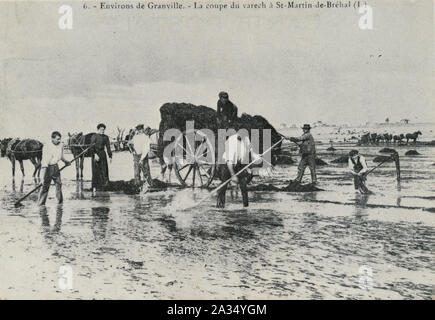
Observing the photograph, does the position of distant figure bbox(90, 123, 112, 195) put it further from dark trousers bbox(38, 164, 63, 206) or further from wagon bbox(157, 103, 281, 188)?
dark trousers bbox(38, 164, 63, 206)

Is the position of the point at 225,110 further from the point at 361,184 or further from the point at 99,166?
the point at 99,166

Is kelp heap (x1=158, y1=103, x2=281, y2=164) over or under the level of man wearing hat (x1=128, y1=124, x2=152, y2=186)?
over

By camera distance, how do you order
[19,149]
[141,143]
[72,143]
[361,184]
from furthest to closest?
→ 1. [19,149]
2. [72,143]
3. [141,143]
4. [361,184]

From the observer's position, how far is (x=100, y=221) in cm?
589

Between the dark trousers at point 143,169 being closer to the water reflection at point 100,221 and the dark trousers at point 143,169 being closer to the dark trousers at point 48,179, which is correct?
the water reflection at point 100,221

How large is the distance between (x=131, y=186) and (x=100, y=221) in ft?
7.70

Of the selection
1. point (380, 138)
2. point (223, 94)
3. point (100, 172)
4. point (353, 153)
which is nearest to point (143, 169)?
point (100, 172)

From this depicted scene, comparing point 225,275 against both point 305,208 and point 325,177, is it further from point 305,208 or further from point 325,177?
point 325,177

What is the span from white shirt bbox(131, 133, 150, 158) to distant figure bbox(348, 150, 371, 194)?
137 inches

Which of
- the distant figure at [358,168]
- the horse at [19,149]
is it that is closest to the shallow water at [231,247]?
the distant figure at [358,168]

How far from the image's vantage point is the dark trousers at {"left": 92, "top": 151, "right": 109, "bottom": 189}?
813cm

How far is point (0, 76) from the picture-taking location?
6531mm

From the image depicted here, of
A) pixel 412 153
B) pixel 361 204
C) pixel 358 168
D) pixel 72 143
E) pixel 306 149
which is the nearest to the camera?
pixel 361 204

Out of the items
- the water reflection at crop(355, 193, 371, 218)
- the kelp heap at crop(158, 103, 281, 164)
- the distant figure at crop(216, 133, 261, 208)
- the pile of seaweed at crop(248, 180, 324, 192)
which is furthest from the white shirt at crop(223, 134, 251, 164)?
the water reflection at crop(355, 193, 371, 218)
